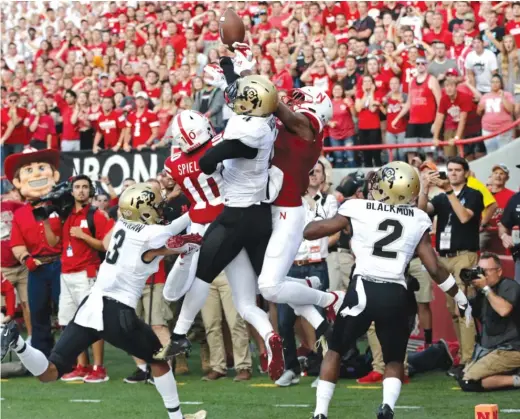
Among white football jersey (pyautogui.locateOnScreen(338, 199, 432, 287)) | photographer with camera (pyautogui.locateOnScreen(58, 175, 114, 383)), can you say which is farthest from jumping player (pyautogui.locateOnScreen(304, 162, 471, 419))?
photographer with camera (pyautogui.locateOnScreen(58, 175, 114, 383))

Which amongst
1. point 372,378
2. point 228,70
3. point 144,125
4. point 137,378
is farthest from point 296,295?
point 144,125

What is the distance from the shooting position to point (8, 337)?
736 centimetres

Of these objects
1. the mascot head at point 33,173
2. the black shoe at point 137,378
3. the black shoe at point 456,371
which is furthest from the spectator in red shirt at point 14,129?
the black shoe at point 456,371

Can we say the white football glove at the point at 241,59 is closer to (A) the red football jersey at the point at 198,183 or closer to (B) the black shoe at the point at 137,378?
(A) the red football jersey at the point at 198,183

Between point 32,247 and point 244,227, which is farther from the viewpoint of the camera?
point 32,247

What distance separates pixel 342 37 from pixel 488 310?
7516 millimetres

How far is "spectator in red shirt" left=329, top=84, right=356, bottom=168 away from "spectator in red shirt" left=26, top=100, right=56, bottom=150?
4930mm

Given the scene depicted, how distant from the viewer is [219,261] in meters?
7.53

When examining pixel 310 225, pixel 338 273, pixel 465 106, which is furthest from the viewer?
pixel 465 106

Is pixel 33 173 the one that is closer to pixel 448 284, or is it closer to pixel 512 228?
pixel 512 228

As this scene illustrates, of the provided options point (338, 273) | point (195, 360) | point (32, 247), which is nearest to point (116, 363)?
point (195, 360)

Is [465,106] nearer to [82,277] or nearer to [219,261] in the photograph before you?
[82,277]

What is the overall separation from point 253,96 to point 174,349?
1824mm

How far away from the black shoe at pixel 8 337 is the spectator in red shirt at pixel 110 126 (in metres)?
8.43
